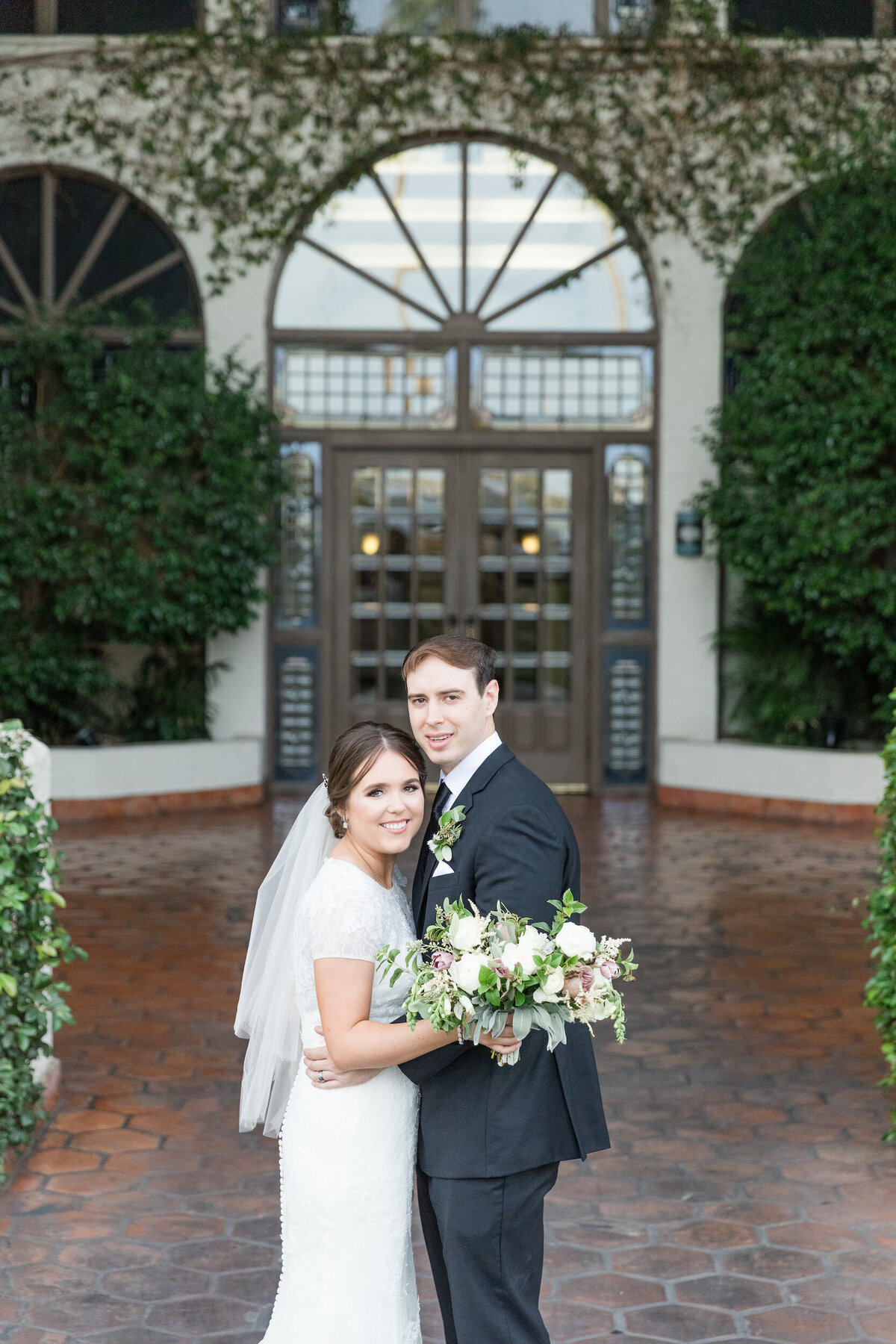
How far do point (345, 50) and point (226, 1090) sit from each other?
8712 millimetres

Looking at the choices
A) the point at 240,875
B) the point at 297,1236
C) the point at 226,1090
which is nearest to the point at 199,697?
the point at 240,875

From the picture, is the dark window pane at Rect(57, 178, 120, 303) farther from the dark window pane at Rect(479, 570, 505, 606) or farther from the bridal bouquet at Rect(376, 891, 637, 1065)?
the bridal bouquet at Rect(376, 891, 637, 1065)

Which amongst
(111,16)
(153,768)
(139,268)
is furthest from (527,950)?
(111,16)

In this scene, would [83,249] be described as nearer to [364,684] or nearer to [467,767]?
[364,684]

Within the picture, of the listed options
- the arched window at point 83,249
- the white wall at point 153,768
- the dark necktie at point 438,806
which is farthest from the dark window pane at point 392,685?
the dark necktie at point 438,806

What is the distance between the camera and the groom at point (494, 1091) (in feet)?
7.09

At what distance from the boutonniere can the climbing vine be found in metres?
9.28

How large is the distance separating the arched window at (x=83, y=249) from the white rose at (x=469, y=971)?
9.52 meters

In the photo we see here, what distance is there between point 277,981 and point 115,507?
774 cm

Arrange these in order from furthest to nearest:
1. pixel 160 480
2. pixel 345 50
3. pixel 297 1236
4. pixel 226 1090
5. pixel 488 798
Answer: pixel 345 50, pixel 160 480, pixel 226 1090, pixel 297 1236, pixel 488 798

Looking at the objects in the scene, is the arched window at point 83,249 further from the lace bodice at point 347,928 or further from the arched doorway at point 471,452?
the lace bodice at point 347,928

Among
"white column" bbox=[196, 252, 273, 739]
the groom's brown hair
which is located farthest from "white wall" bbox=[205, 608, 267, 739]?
the groom's brown hair

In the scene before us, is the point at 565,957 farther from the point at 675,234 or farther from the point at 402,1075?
the point at 675,234

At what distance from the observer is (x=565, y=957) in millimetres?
1980
